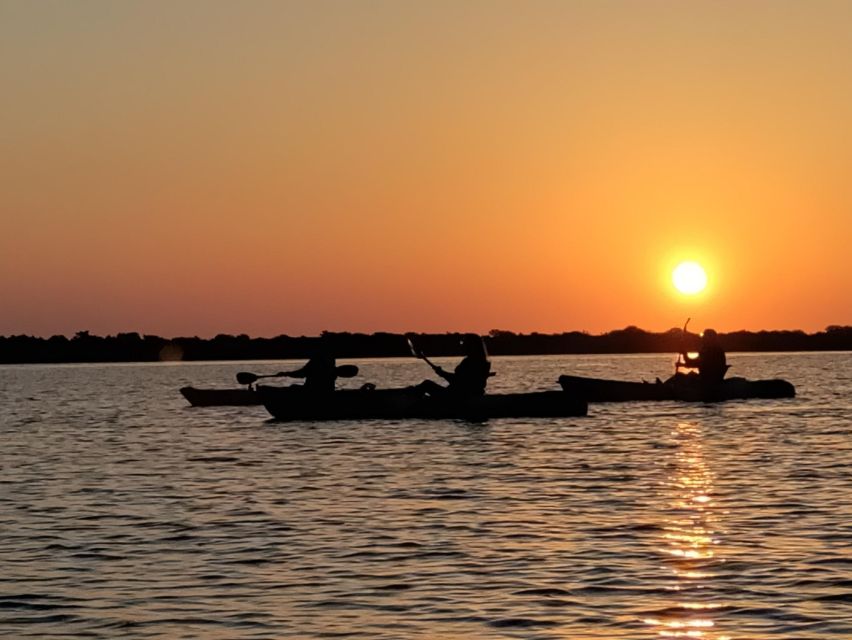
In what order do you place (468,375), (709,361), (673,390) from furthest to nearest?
(673,390) → (709,361) → (468,375)

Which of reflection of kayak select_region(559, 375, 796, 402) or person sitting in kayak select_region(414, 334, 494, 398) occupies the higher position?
person sitting in kayak select_region(414, 334, 494, 398)

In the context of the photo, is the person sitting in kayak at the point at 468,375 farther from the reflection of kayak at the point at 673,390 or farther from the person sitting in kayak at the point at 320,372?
the reflection of kayak at the point at 673,390

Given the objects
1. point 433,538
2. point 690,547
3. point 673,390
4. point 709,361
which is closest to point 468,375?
point 709,361

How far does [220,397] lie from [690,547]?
3910 centimetres

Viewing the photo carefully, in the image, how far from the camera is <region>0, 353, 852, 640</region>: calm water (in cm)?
1353

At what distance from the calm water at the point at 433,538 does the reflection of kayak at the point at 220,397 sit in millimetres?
17245

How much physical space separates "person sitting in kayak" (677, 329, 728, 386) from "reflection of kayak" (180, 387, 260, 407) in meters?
15.0

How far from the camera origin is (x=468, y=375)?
37.9 metres

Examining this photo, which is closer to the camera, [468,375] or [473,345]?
[473,345]

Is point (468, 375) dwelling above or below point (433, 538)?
above

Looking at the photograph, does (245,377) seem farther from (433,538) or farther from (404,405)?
(433,538)

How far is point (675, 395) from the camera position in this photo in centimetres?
4788

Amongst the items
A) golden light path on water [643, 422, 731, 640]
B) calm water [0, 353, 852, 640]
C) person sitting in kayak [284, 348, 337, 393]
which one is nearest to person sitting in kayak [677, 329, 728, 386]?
calm water [0, 353, 852, 640]

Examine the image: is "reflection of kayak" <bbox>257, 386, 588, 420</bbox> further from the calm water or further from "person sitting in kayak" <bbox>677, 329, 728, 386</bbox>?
"person sitting in kayak" <bbox>677, 329, 728, 386</bbox>
